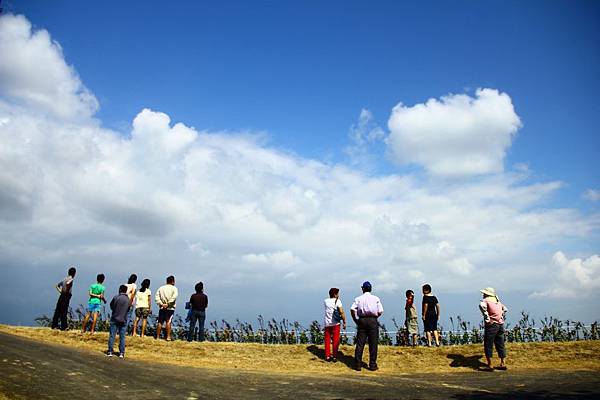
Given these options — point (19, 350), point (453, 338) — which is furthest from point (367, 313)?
point (19, 350)

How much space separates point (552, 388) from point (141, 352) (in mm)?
12101

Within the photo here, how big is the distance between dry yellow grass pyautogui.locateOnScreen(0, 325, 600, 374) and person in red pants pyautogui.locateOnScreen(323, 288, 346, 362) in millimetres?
424

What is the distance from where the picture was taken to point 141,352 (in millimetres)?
14773

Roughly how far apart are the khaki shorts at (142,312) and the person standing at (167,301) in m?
0.57

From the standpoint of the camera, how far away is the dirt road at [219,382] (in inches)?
347

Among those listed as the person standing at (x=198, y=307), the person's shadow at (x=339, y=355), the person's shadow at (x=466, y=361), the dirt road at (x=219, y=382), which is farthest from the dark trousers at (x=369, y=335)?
the person standing at (x=198, y=307)

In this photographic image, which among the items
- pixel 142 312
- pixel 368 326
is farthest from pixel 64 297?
pixel 368 326

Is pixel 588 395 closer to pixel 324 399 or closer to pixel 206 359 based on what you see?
pixel 324 399

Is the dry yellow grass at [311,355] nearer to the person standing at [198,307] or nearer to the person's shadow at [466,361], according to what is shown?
the person's shadow at [466,361]

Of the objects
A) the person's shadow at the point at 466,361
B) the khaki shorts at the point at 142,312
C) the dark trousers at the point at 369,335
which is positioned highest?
the khaki shorts at the point at 142,312

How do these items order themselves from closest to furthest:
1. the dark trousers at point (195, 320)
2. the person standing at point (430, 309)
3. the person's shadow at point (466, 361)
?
the person's shadow at point (466, 361) → the person standing at point (430, 309) → the dark trousers at point (195, 320)

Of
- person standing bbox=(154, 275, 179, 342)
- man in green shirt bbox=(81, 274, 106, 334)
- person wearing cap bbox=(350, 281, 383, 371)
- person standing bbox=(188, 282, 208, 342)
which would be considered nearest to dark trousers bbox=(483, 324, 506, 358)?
person wearing cap bbox=(350, 281, 383, 371)

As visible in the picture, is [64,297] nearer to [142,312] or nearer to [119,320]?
[142,312]

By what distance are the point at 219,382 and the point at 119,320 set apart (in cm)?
436
